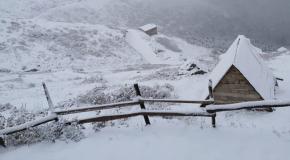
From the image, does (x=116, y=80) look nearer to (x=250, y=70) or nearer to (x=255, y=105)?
(x=250, y=70)

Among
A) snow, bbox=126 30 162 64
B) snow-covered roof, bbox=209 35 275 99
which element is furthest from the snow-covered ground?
snow-covered roof, bbox=209 35 275 99

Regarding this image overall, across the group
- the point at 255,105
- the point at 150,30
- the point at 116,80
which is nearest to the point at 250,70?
the point at 255,105

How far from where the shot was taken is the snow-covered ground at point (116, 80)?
700 cm

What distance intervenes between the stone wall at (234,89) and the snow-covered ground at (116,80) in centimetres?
109

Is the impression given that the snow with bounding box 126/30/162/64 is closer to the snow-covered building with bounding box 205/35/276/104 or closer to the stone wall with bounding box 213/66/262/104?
the snow-covered building with bounding box 205/35/276/104

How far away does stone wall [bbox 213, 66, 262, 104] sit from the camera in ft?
46.9

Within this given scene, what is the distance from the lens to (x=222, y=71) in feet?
49.9

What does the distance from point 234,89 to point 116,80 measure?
41.8 feet

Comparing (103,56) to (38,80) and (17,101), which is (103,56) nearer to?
(38,80)

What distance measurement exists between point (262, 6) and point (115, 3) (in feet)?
133

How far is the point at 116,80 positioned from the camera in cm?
2488

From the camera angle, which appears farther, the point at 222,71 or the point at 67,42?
the point at 67,42

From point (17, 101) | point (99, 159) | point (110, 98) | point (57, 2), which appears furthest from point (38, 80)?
point (57, 2)

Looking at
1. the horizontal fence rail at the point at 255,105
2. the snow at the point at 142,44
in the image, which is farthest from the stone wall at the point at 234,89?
the snow at the point at 142,44
